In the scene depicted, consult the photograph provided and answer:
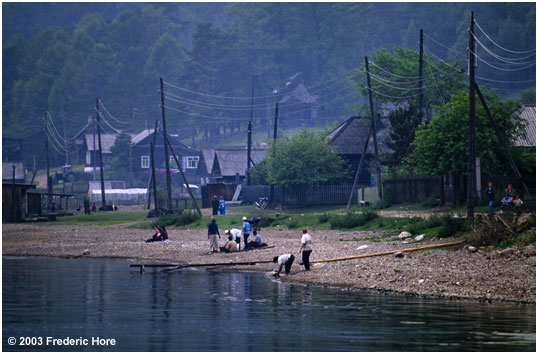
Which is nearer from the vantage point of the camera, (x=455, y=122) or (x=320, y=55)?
(x=455, y=122)

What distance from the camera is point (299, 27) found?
550ft

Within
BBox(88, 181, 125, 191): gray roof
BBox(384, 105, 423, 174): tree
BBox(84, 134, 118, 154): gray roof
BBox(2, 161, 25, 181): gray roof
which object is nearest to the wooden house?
BBox(84, 134, 118, 154): gray roof

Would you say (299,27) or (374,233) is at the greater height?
(299,27)

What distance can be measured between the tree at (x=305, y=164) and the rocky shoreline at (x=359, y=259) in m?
16.4

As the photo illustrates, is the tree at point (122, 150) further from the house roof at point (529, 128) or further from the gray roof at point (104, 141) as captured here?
the house roof at point (529, 128)

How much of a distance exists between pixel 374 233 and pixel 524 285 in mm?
17594

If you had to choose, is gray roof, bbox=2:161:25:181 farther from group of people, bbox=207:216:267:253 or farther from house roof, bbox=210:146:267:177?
group of people, bbox=207:216:267:253

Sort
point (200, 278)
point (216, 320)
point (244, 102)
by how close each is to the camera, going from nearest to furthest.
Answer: point (216, 320) < point (200, 278) < point (244, 102)

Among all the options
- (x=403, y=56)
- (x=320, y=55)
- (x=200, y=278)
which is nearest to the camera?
(x=200, y=278)

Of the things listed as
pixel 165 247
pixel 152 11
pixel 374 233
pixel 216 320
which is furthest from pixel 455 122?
pixel 152 11

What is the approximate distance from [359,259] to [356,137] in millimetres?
45081

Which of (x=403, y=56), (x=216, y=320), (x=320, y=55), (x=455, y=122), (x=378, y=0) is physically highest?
(x=378, y=0)

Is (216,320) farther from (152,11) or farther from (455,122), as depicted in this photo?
(152,11)

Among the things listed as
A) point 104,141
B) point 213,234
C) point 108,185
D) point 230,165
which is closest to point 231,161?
point 230,165
